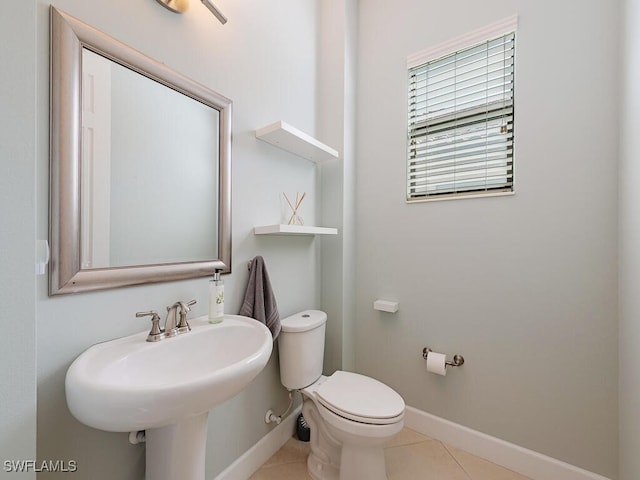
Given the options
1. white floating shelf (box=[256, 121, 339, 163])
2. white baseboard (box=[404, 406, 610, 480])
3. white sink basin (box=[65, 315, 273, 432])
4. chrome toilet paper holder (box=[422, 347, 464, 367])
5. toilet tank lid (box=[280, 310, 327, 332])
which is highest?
white floating shelf (box=[256, 121, 339, 163])

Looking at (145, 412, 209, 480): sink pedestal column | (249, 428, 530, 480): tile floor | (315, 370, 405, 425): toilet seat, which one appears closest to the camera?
(145, 412, 209, 480): sink pedestal column

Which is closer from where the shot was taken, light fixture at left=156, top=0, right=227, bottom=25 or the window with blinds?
light fixture at left=156, top=0, right=227, bottom=25

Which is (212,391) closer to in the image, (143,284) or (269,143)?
(143,284)

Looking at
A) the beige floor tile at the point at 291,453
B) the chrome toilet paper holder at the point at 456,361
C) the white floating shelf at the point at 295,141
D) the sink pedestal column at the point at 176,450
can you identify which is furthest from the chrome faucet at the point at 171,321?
the chrome toilet paper holder at the point at 456,361

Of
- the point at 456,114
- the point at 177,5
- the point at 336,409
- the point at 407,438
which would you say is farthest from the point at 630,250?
the point at 177,5

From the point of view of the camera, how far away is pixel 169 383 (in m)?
0.64

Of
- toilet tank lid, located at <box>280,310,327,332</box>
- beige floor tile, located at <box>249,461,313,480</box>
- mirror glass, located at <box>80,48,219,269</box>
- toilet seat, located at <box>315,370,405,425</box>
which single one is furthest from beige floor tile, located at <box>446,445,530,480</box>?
mirror glass, located at <box>80,48,219,269</box>

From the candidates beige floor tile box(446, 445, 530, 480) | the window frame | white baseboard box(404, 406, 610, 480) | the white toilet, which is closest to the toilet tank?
the white toilet

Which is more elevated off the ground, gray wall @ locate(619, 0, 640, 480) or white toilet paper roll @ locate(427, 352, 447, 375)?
gray wall @ locate(619, 0, 640, 480)

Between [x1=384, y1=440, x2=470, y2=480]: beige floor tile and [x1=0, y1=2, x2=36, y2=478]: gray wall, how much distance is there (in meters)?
1.53

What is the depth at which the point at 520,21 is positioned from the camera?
142cm

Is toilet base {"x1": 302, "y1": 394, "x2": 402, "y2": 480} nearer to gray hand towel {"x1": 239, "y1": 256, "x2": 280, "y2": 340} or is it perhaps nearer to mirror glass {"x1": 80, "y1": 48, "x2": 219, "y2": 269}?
gray hand towel {"x1": 239, "y1": 256, "x2": 280, "y2": 340}

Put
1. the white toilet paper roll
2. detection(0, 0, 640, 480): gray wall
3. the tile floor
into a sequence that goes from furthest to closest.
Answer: the white toilet paper roll → the tile floor → detection(0, 0, 640, 480): gray wall

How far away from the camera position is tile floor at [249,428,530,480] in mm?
1388
